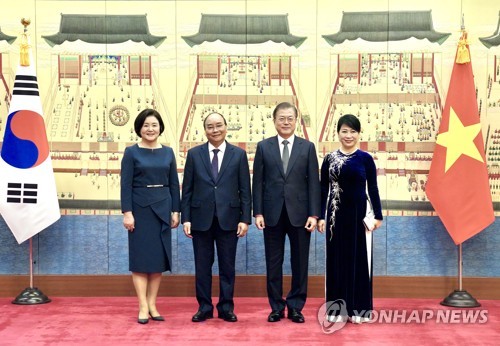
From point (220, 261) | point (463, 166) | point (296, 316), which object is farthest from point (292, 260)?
point (463, 166)

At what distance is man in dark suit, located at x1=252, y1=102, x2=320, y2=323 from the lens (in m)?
4.55

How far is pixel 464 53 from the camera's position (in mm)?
5219

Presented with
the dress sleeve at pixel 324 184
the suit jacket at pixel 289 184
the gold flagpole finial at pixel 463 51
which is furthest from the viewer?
the gold flagpole finial at pixel 463 51

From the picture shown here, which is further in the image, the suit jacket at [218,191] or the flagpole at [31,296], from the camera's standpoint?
the flagpole at [31,296]

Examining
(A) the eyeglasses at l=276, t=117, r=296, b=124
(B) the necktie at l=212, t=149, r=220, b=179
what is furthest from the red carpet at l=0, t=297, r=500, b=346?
(A) the eyeglasses at l=276, t=117, r=296, b=124

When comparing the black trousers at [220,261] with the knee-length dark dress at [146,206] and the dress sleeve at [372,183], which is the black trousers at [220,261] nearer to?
the knee-length dark dress at [146,206]

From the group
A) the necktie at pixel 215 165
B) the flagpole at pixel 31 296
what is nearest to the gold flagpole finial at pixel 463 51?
the necktie at pixel 215 165

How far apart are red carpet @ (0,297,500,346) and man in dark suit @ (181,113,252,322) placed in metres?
0.25

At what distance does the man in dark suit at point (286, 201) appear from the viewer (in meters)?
4.55

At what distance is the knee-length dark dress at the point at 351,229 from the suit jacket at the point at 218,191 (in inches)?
23.4

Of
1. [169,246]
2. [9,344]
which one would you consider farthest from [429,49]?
[9,344]

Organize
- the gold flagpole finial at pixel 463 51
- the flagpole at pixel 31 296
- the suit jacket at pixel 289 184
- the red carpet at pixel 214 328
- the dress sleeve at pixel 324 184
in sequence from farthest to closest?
the flagpole at pixel 31 296
the gold flagpole finial at pixel 463 51
the dress sleeve at pixel 324 184
the suit jacket at pixel 289 184
the red carpet at pixel 214 328

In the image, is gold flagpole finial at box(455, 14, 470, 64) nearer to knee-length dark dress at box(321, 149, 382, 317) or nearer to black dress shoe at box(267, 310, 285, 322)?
knee-length dark dress at box(321, 149, 382, 317)

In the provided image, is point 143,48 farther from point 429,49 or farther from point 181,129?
point 429,49
